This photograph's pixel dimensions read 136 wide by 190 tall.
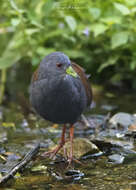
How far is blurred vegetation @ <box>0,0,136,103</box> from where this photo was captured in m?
5.94

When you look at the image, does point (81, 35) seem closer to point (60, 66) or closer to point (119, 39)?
point (119, 39)

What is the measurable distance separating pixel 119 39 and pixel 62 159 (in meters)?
2.20

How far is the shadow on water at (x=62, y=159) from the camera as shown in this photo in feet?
11.8

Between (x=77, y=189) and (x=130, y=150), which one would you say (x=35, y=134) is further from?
(x=77, y=189)

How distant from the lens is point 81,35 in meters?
6.89

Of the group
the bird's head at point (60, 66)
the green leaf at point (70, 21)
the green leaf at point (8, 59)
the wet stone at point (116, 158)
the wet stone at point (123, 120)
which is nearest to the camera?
the bird's head at point (60, 66)

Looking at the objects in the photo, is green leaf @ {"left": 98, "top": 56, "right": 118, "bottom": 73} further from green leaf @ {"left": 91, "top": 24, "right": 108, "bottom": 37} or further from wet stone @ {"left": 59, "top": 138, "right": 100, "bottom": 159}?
wet stone @ {"left": 59, "top": 138, "right": 100, "bottom": 159}

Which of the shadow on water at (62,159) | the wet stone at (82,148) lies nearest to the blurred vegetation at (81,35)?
the shadow on water at (62,159)

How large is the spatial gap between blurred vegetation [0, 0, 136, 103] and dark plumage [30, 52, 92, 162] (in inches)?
62.9

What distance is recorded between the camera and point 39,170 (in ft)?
13.0

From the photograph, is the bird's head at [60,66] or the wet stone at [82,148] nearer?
the bird's head at [60,66]

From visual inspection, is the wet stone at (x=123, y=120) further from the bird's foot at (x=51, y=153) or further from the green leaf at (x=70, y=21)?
the green leaf at (x=70, y=21)

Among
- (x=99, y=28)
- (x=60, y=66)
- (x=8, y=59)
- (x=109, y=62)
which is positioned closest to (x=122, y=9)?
(x=99, y=28)

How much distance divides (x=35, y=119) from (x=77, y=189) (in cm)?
256
